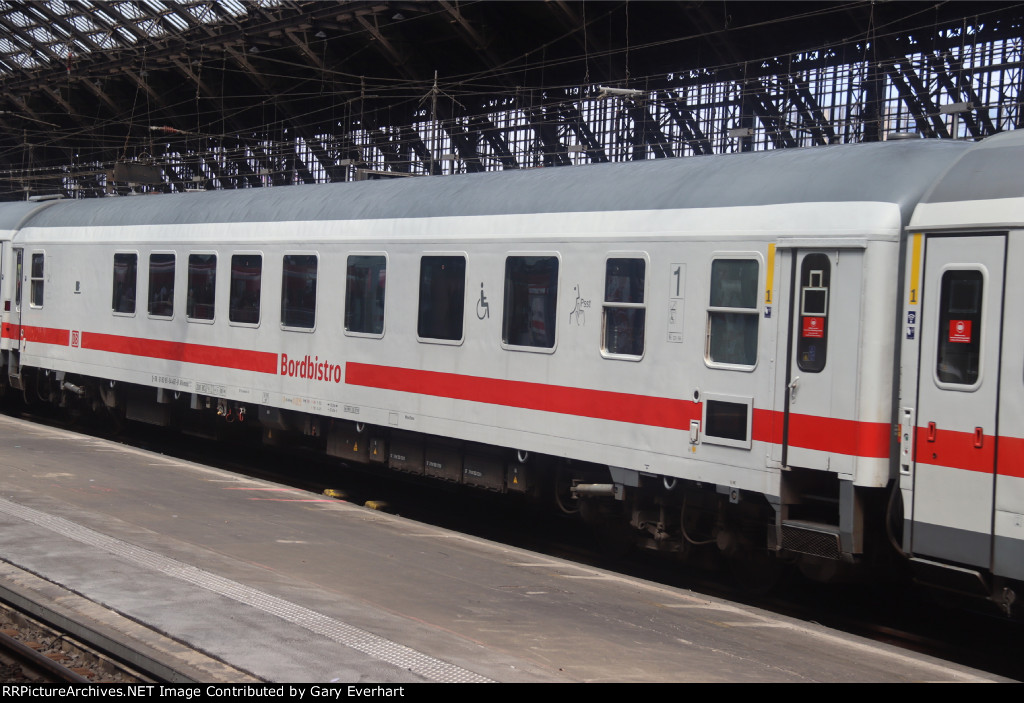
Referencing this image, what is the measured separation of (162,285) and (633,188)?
9.33 meters

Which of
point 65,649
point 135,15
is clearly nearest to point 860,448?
point 65,649

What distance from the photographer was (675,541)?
10.2 meters

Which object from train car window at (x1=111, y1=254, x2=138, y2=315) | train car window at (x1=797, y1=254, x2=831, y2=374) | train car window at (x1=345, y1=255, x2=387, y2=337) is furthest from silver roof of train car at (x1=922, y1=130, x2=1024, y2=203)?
train car window at (x1=111, y1=254, x2=138, y2=315)

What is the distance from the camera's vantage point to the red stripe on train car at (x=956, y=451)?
7551 mm

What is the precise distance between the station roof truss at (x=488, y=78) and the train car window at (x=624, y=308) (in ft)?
19.9

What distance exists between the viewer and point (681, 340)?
9672 mm

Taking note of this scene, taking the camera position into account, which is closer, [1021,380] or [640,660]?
[640,660]

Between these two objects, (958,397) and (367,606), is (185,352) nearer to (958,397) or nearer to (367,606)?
(367,606)

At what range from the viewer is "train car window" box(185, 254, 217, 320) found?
16.0 m

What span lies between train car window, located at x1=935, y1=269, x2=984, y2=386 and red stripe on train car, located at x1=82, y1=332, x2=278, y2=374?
922 cm

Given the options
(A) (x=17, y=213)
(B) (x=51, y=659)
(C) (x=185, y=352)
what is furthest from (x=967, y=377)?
(A) (x=17, y=213)

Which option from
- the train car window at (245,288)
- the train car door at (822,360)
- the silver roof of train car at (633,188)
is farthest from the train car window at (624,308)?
the train car window at (245,288)

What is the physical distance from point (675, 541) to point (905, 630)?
2119 mm

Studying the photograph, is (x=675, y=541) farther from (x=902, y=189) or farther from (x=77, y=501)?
(x=77, y=501)
